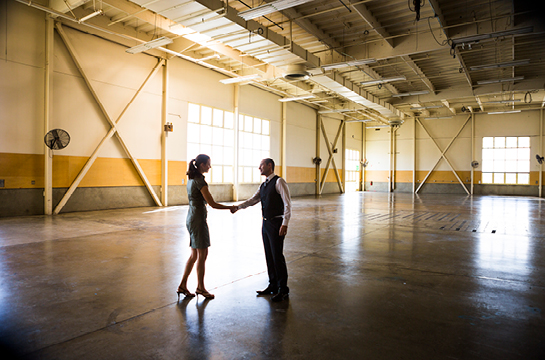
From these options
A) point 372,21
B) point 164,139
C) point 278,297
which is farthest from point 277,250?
point 164,139

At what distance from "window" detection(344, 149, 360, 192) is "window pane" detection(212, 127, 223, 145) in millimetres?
14804

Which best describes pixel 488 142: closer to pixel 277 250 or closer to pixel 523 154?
pixel 523 154

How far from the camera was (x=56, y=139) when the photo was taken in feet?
36.4

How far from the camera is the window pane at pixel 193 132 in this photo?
1576 centimetres

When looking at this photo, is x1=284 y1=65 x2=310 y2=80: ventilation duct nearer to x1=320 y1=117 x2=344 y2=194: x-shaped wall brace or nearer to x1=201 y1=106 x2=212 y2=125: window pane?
x1=201 y1=106 x2=212 y2=125: window pane

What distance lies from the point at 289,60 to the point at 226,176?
7.45 m

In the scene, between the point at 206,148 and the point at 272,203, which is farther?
the point at 206,148

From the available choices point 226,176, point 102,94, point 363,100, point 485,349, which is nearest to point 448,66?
point 363,100

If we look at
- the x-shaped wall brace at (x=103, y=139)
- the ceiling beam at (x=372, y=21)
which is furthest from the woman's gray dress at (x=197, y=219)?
the x-shaped wall brace at (x=103, y=139)

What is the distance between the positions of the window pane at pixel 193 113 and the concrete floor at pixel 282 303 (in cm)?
894

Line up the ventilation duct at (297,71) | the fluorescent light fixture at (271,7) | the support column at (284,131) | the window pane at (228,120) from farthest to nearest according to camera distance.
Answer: the support column at (284,131) → the window pane at (228,120) → the ventilation duct at (297,71) → the fluorescent light fixture at (271,7)

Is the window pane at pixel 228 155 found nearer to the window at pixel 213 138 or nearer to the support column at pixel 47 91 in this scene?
the window at pixel 213 138

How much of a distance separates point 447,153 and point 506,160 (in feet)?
13.6

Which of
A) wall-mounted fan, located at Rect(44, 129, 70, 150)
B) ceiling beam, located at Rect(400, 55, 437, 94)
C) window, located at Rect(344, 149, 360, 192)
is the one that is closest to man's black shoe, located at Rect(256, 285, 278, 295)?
wall-mounted fan, located at Rect(44, 129, 70, 150)
